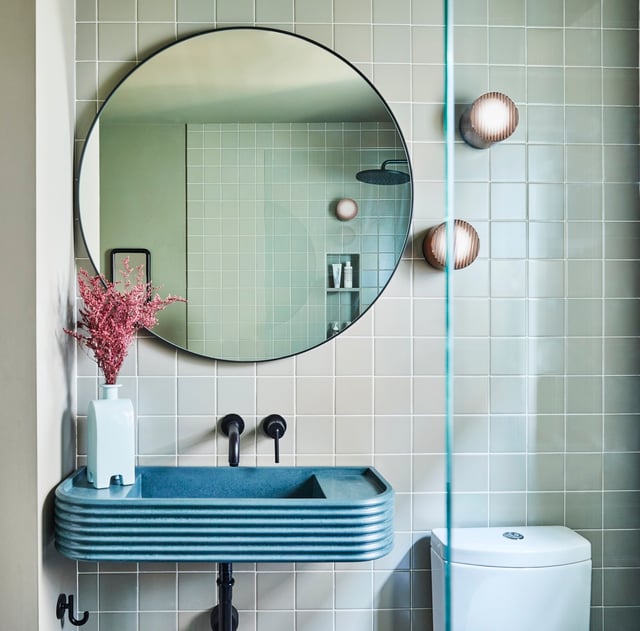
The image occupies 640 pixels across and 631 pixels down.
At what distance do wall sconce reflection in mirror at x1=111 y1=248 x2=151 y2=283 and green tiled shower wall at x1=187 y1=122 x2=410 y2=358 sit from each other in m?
0.12

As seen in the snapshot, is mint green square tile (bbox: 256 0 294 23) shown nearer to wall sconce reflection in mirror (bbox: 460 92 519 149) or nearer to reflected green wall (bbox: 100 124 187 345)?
reflected green wall (bbox: 100 124 187 345)

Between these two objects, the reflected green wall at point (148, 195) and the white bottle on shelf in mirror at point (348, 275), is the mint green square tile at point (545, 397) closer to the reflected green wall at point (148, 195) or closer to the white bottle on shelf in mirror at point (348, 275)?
the white bottle on shelf in mirror at point (348, 275)

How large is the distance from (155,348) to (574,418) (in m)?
1.42

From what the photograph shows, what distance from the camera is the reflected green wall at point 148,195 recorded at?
174cm

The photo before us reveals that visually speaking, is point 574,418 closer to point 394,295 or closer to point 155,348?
point 394,295

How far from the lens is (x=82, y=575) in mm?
1749

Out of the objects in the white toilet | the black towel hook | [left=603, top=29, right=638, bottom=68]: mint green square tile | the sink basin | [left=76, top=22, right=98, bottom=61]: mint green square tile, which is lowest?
the black towel hook

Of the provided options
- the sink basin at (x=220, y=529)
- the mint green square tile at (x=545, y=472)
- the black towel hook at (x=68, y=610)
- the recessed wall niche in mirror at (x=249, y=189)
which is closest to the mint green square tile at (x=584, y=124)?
the mint green square tile at (x=545, y=472)

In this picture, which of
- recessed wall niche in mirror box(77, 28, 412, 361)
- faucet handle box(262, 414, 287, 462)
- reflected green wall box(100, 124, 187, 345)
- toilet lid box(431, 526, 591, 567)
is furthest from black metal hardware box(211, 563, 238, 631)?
toilet lid box(431, 526, 591, 567)

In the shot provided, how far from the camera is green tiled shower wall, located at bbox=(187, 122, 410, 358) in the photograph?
1753mm

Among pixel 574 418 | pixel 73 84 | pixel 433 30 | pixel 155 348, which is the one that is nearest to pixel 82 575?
pixel 155 348

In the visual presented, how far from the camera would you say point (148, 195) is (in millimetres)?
1743

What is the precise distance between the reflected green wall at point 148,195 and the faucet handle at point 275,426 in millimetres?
372

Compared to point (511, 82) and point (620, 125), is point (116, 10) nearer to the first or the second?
point (511, 82)
